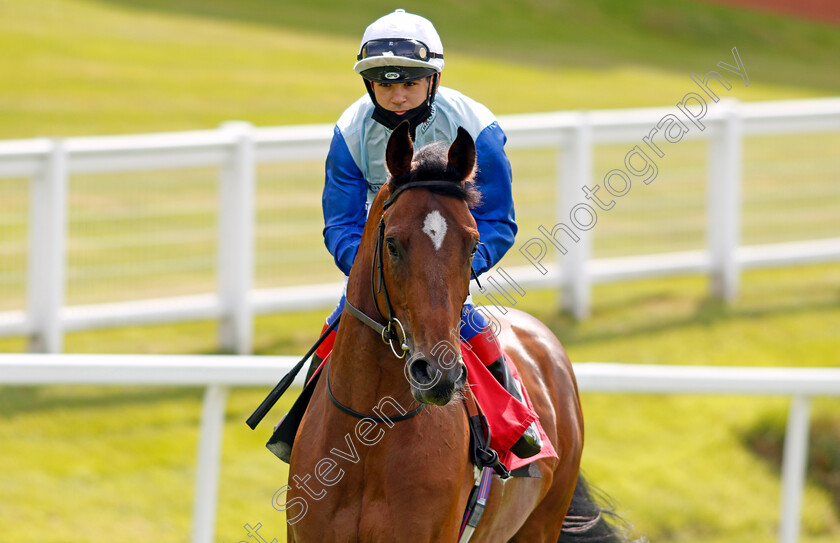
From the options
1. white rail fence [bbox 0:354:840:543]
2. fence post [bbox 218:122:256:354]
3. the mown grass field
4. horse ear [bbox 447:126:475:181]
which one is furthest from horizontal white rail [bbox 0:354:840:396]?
fence post [bbox 218:122:256:354]

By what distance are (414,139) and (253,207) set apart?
3.71 metres

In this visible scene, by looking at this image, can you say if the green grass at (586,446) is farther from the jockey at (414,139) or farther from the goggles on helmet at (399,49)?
the goggles on helmet at (399,49)

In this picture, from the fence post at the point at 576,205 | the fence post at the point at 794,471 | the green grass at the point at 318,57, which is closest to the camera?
the fence post at the point at 794,471

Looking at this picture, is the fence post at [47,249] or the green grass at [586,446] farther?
the fence post at [47,249]

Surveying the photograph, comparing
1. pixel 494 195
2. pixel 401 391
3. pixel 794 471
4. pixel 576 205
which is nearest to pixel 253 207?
pixel 576 205

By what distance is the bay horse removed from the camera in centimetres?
239

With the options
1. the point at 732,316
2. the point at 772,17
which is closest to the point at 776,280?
the point at 732,316

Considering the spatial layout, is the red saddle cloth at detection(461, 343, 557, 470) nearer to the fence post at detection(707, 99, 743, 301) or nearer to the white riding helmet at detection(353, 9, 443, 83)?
the white riding helmet at detection(353, 9, 443, 83)

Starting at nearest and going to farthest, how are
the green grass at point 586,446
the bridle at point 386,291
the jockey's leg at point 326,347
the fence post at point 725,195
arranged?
1. the bridle at point 386,291
2. the jockey's leg at point 326,347
3. the green grass at point 586,446
4. the fence post at point 725,195

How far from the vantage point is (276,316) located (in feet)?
24.1

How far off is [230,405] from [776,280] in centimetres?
525

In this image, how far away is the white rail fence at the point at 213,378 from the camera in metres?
3.55

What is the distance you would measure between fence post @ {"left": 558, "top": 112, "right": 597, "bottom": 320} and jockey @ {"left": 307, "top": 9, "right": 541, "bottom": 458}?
4.42m

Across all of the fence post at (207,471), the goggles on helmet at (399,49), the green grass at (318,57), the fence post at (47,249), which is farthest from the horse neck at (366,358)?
the green grass at (318,57)
